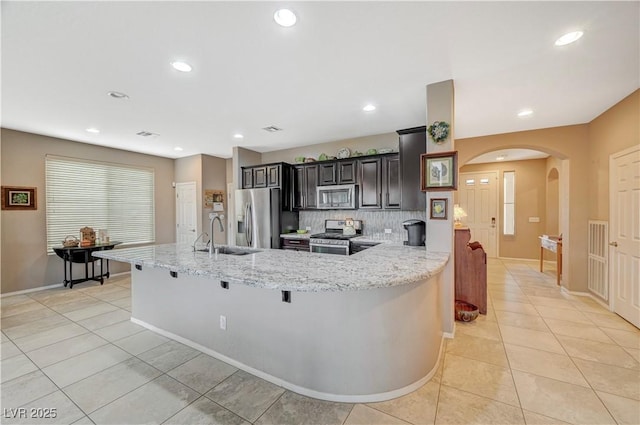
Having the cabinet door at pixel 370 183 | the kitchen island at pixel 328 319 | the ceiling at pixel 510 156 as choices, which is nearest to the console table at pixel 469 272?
the kitchen island at pixel 328 319

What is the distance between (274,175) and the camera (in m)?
5.31

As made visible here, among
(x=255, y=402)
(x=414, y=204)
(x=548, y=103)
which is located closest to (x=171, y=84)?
(x=255, y=402)

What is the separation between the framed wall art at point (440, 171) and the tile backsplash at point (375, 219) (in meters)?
1.66

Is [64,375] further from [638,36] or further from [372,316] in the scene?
[638,36]

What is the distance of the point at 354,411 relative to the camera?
1.80 metres

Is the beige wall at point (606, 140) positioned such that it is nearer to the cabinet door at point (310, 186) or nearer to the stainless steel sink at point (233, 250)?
the cabinet door at point (310, 186)

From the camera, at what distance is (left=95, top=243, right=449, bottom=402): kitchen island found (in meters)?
1.87

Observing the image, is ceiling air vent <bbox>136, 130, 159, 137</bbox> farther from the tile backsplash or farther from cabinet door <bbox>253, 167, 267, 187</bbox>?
the tile backsplash

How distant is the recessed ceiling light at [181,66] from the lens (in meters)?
2.40

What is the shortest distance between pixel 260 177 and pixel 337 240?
2240 mm

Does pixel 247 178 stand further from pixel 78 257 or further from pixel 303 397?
pixel 303 397

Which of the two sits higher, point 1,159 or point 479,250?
point 1,159

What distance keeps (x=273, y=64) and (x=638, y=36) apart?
2.95m

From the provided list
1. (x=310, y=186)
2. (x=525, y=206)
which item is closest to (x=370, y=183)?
(x=310, y=186)
